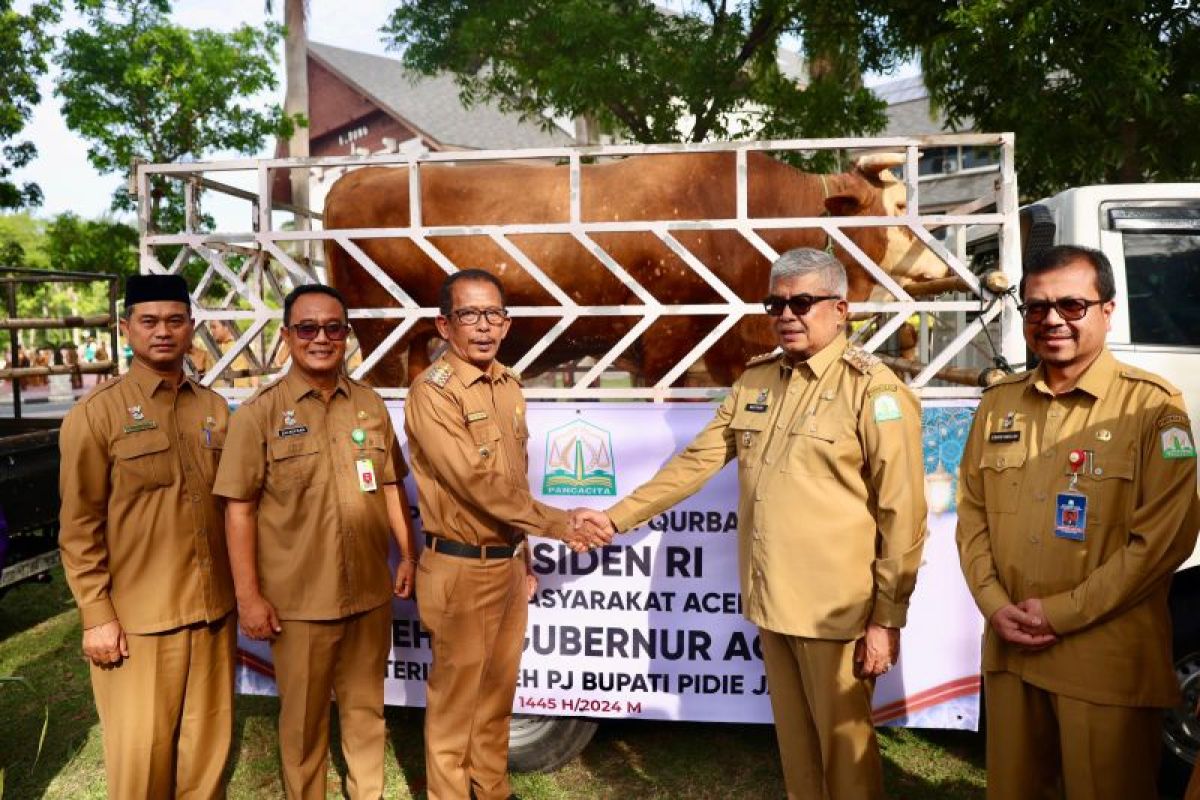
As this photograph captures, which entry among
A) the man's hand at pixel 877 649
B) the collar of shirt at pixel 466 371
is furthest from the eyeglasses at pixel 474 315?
the man's hand at pixel 877 649

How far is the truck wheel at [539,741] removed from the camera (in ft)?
11.4

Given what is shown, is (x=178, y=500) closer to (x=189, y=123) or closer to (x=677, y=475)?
(x=677, y=475)

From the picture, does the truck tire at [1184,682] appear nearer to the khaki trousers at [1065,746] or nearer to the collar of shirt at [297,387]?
the khaki trousers at [1065,746]

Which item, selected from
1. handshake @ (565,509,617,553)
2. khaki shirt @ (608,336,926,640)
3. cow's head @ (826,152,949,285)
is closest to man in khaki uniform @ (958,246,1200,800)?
khaki shirt @ (608,336,926,640)

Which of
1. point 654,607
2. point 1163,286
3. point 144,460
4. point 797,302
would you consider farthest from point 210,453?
point 1163,286

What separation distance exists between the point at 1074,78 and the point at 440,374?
270 inches

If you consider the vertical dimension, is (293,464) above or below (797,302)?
below

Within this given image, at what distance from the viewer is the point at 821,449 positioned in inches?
97.0

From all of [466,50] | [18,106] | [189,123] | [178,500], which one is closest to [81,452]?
[178,500]

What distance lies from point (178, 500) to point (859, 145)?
2.84 metres

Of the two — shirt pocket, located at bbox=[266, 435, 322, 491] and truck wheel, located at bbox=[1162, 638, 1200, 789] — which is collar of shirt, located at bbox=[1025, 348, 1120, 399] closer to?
truck wheel, located at bbox=[1162, 638, 1200, 789]

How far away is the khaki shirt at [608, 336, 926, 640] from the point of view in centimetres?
238

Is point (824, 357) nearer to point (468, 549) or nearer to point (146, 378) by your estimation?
point (468, 549)

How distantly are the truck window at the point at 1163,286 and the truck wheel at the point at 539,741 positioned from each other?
2.62 m
